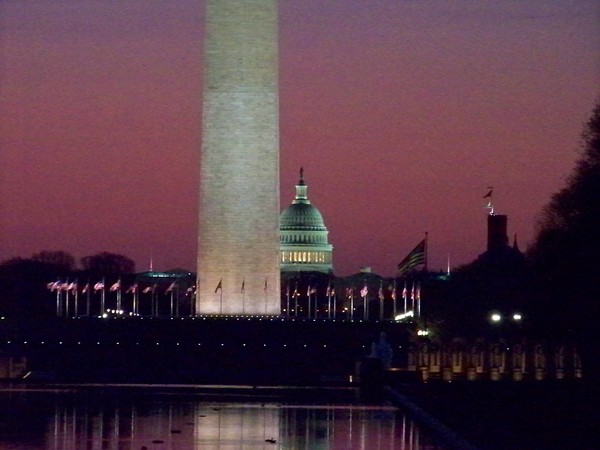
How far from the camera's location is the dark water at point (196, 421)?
103 feet

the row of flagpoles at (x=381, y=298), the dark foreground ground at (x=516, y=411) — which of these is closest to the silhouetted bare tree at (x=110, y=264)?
the row of flagpoles at (x=381, y=298)

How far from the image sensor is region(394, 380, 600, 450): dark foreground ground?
103ft

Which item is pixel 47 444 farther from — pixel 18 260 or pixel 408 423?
pixel 18 260

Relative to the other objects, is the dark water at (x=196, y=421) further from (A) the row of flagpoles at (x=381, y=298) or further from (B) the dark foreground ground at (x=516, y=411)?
(A) the row of flagpoles at (x=381, y=298)

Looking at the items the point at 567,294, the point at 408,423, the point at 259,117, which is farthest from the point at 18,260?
the point at 408,423

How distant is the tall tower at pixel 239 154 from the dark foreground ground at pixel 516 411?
137 feet

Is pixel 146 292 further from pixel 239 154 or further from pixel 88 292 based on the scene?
pixel 239 154

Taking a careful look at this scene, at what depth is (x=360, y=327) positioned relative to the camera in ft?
364

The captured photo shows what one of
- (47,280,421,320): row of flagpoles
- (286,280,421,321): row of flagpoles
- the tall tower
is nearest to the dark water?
the tall tower

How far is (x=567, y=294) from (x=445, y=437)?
1909 centimetres

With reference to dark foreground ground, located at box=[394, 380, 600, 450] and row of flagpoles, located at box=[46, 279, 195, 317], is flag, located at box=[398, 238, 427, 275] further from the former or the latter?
dark foreground ground, located at box=[394, 380, 600, 450]

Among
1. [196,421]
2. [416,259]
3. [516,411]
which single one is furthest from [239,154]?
[196,421]

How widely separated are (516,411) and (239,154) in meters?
58.8

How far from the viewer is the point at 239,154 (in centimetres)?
9825
